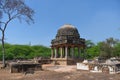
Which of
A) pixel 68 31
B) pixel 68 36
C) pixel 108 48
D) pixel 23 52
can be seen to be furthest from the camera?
pixel 23 52

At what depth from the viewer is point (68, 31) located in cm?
3105

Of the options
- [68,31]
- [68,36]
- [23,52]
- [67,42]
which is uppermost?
[68,31]

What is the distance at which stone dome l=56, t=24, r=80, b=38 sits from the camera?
30830mm

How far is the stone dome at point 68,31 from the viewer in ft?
101

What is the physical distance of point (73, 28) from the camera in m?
31.8

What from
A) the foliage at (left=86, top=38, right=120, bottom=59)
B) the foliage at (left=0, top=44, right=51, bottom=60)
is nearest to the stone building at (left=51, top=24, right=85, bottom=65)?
the foliage at (left=86, top=38, right=120, bottom=59)

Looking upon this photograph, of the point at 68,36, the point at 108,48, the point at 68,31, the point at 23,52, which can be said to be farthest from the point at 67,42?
the point at 23,52

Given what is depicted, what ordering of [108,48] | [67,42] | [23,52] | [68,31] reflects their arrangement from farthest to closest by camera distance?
[23,52], [108,48], [68,31], [67,42]

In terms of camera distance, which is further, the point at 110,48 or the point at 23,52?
the point at 23,52

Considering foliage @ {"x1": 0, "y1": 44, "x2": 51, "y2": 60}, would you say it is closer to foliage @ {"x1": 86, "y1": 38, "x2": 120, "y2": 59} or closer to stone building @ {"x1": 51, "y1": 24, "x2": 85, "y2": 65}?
foliage @ {"x1": 86, "y1": 38, "x2": 120, "y2": 59}

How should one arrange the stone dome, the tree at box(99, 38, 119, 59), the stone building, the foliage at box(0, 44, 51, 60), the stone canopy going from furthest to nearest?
1. the foliage at box(0, 44, 51, 60)
2. the tree at box(99, 38, 119, 59)
3. the stone dome
4. the stone canopy
5. the stone building

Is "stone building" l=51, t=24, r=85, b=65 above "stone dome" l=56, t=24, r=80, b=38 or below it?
below

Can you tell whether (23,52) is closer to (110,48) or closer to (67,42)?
(110,48)

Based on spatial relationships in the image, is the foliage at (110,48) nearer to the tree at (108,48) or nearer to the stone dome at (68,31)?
the tree at (108,48)
